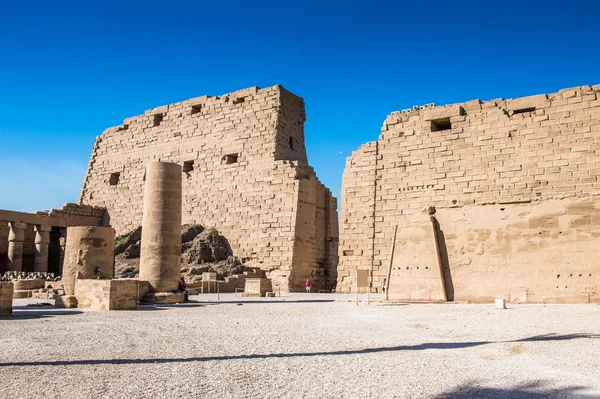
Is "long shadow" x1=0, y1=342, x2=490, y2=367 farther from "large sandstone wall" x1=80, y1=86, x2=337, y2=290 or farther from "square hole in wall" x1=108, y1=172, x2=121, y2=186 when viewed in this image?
"square hole in wall" x1=108, y1=172, x2=121, y2=186

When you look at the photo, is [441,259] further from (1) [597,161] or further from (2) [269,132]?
(2) [269,132]

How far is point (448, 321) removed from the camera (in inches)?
346

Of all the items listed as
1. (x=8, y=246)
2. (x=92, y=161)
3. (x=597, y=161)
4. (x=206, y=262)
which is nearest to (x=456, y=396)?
(x=597, y=161)

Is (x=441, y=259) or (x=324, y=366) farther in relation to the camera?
(x=441, y=259)

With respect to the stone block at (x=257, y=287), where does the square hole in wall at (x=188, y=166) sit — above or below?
above

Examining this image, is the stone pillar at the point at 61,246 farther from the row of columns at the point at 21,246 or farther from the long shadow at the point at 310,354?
the long shadow at the point at 310,354

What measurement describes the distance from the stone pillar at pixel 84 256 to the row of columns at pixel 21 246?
1068 centimetres

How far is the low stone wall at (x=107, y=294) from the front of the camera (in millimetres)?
11867

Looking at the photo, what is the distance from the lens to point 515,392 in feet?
14.4

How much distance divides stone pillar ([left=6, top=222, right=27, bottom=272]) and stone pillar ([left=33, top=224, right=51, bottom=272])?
2.24ft

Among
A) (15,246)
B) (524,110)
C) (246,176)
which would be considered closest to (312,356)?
(524,110)

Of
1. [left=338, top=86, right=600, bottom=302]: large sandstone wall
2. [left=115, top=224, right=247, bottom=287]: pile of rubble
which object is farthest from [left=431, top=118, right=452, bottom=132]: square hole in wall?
[left=115, top=224, right=247, bottom=287]: pile of rubble

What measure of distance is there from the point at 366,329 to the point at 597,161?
33.1 ft

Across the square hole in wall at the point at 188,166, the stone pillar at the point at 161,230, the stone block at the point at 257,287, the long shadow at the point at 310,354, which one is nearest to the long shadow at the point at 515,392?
the long shadow at the point at 310,354
